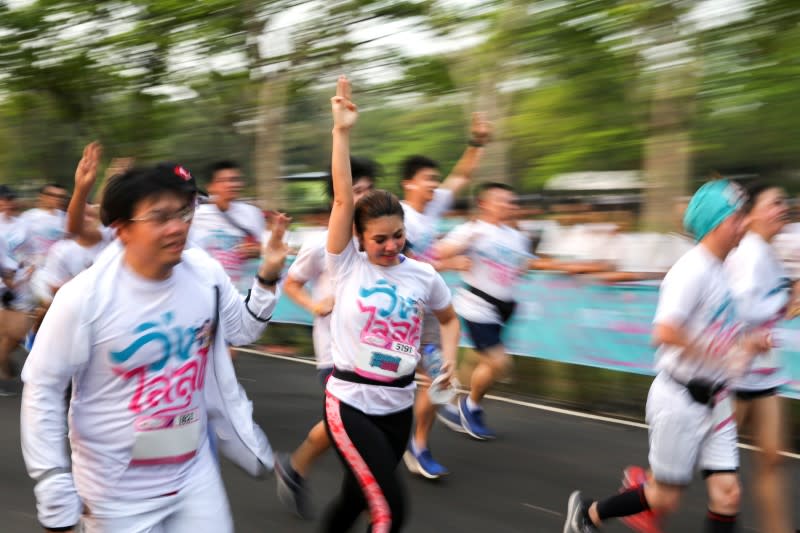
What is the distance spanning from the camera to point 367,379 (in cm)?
354

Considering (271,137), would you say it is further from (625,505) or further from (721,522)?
(721,522)

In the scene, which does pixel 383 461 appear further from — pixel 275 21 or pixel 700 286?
pixel 275 21

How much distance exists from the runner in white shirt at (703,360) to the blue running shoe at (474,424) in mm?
2744

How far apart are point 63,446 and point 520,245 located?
13.7 ft

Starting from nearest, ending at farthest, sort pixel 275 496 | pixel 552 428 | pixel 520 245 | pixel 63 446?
1. pixel 63 446
2. pixel 275 496
3. pixel 520 245
4. pixel 552 428

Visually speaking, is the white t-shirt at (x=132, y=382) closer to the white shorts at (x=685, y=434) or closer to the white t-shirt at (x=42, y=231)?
the white shorts at (x=685, y=434)

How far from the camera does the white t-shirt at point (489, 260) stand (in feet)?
19.9

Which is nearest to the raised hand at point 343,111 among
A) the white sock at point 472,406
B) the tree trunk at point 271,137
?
the white sock at point 472,406

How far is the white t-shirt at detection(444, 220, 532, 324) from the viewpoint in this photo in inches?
239

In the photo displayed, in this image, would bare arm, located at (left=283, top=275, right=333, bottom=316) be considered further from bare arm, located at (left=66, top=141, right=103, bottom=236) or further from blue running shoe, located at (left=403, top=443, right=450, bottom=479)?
blue running shoe, located at (left=403, top=443, right=450, bottom=479)

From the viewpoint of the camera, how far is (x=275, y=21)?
11.8 m

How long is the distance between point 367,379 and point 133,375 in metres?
1.18

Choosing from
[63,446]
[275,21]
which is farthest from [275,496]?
[275,21]

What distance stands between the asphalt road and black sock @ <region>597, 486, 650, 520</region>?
0.72m
